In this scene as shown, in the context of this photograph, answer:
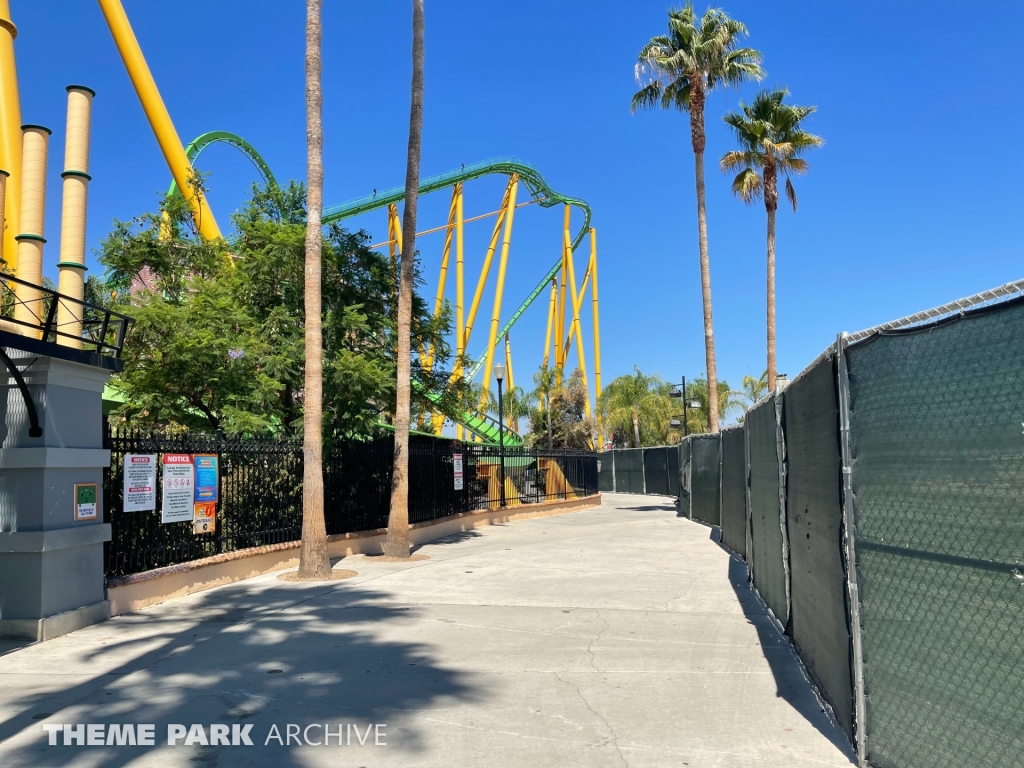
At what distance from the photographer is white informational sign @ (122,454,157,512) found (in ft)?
30.9

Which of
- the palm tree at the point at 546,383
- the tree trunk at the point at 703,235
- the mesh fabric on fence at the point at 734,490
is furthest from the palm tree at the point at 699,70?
the palm tree at the point at 546,383

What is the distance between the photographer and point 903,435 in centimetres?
393

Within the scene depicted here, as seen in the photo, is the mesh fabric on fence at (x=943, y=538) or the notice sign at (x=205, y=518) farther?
the notice sign at (x=205, y=518)

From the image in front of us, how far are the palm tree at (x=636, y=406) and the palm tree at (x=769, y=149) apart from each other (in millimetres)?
27628

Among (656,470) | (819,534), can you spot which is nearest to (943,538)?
(819,534)

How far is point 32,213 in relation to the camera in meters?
18.4

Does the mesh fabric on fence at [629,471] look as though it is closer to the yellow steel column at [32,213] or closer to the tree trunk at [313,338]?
the yellow steel column at [32,213]

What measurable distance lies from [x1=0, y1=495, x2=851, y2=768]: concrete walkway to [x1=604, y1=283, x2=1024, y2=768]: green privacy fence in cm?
84

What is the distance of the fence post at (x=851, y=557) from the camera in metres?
4.30

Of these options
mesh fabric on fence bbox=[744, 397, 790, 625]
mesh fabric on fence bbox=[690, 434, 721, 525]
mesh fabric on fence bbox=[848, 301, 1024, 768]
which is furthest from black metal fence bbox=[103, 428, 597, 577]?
mesh fabric on fence bbox=[848, 301, 1024, 768]

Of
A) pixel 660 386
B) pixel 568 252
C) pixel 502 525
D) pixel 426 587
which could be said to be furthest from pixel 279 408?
pixel 660 386

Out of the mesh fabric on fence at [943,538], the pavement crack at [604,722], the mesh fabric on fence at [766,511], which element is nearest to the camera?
the mesh fabric on fence at [943,538]

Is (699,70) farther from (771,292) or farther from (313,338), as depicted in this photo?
(313,338)

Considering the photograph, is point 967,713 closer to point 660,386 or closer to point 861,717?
point 861,717
